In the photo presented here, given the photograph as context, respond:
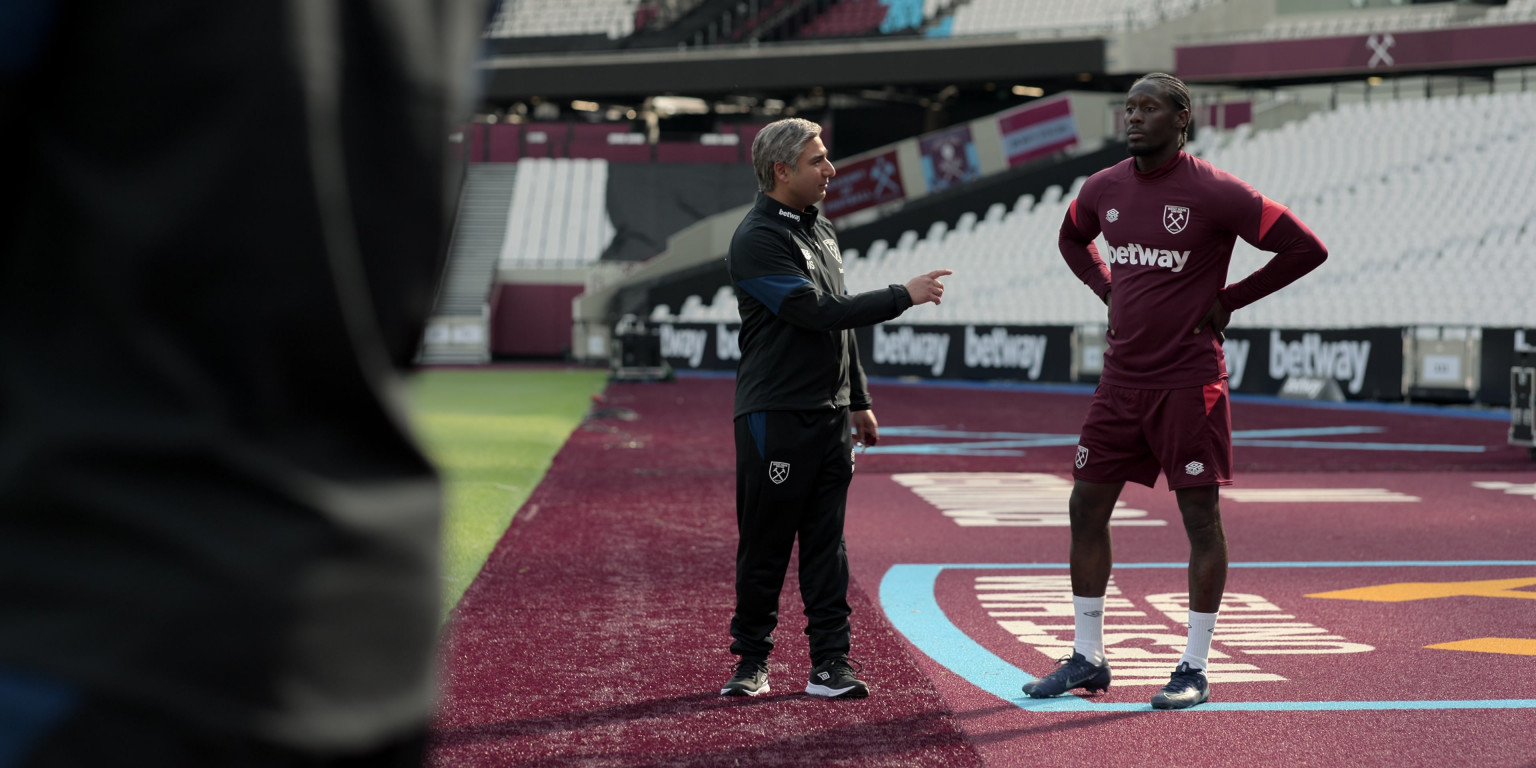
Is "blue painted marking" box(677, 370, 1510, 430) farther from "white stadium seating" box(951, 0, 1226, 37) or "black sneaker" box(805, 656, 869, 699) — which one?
"black sneaker" box(805, 656, 869, 699)

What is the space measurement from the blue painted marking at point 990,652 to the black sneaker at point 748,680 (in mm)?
718

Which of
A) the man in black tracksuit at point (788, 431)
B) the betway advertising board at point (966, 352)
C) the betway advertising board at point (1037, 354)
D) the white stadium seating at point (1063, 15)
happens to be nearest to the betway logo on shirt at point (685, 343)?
the betway advertising board at point (1037, 354)

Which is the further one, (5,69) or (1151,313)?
(1151,313)

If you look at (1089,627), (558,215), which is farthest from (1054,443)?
(558,215)

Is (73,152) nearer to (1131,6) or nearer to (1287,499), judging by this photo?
(1287,499)

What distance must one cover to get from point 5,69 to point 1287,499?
10.5m

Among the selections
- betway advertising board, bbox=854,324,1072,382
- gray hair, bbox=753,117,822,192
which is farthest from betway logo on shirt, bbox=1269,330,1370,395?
gray hair, bbox=753,117,822,192

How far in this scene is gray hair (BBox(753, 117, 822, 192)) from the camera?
16.1ft

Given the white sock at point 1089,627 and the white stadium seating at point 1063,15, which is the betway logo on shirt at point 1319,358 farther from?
the white stadium seating at point 1063,15

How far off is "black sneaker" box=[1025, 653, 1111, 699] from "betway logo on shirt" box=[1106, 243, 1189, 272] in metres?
1.30

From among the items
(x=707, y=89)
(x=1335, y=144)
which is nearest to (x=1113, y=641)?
(x=1335, y=144)

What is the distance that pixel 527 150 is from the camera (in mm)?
41844

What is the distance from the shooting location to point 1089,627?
4980 millimetres

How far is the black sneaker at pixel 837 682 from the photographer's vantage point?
4.81 m
